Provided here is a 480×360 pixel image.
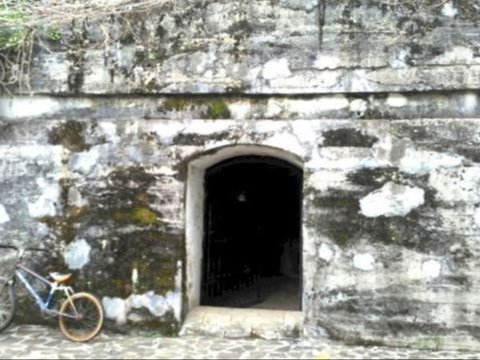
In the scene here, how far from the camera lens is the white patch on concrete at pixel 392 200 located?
6434 millimetres

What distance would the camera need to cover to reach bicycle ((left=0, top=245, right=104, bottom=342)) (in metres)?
6.55

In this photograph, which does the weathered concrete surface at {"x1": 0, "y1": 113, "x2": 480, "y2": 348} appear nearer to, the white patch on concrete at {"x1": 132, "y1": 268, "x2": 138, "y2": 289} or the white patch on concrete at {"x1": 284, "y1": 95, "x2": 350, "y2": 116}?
the white patch on concrete at {"x1": 132, "y1": 268, "x2": 138, "y2": 289}

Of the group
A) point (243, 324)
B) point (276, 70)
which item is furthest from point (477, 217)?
point (243, 324)

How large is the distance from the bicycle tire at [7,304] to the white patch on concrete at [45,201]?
2.98ft

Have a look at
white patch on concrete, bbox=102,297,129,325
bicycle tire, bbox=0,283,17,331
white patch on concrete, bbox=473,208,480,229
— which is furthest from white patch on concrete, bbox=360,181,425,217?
bicycle tire, bbox=0,283,17,331

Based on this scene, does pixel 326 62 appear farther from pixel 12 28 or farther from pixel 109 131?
pixel 12 28

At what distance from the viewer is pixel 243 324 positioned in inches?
266

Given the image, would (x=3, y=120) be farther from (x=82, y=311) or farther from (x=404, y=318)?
(x=404, y=318)

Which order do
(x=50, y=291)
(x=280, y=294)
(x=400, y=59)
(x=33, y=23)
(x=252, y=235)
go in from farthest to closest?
(x=252, y=235) < (x=280, y=294) < (x=33, y=23) < (x=50, y=291) < (x=400, y=59)

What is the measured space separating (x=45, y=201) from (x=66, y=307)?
52.9 inches

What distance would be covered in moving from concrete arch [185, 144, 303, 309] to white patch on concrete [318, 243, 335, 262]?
3.25ft

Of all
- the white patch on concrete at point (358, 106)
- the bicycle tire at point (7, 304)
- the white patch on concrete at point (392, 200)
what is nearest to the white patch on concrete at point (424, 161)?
the white patch on concrete at point (392, 200)

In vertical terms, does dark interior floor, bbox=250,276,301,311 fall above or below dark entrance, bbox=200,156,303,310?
below

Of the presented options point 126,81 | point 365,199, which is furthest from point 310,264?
point 126,81
